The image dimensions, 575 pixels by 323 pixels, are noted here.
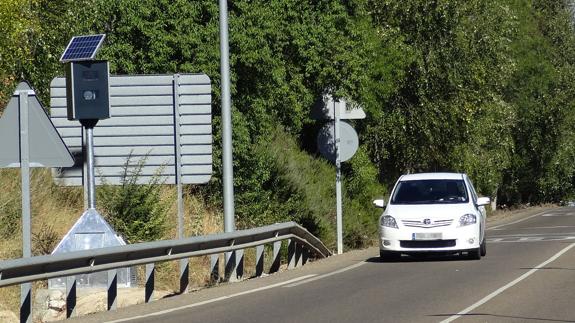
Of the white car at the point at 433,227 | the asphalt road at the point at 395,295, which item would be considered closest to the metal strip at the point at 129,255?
the asphalt road at the point at 395,295

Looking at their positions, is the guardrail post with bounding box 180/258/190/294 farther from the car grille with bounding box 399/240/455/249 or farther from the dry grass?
the car grille with bounding box 399/240/455/249

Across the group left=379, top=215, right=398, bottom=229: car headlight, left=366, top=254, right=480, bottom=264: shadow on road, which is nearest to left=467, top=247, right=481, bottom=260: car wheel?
left=366, top=254, right=480, bottom=264: shadow on road

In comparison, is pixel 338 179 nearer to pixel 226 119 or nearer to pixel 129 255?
pixel 226 119

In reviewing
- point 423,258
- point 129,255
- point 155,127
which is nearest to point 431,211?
point 423,258

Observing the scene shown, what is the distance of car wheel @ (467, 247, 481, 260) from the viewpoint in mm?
21847

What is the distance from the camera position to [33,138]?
13375 mm

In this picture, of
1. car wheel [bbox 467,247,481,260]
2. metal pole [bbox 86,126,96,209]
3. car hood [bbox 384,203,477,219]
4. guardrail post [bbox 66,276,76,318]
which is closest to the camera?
guardrail post [bbox 66,276,76,318]

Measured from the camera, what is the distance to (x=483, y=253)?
2295cm

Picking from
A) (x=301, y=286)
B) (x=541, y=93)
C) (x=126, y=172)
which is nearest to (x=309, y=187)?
(x=126, y=172)

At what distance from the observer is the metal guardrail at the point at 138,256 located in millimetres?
12836

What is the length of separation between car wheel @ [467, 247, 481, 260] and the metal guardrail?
3.20 meters

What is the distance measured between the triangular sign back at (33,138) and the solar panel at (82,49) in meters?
2.10

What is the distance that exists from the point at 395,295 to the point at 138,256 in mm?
3438

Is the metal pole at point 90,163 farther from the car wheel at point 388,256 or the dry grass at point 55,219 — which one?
the car wheel at point 388,256
